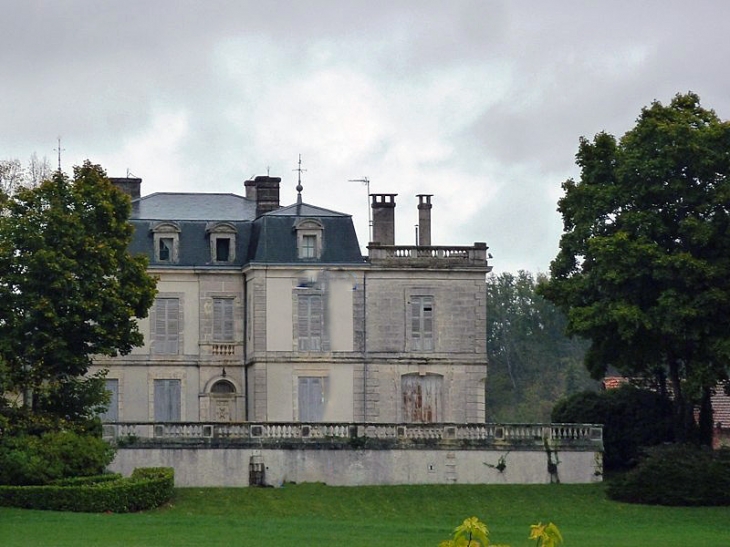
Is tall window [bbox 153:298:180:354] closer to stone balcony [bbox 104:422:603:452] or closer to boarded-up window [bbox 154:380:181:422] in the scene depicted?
boarded-up window [bbox 154:380:181:422]

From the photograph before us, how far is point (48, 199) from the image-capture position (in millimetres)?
45562

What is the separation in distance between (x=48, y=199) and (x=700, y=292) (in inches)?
709

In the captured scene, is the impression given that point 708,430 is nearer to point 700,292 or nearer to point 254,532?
point 700,292

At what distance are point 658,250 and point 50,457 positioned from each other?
56.2ft

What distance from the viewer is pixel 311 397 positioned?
52656mm

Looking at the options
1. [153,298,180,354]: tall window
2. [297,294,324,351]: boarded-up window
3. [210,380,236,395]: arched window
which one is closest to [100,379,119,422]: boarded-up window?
[153,298,180,354]: tall window

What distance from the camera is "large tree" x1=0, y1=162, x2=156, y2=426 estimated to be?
4394 centimetres

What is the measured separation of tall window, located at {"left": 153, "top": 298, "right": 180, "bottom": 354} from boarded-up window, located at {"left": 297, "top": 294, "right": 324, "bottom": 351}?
4.05 metres

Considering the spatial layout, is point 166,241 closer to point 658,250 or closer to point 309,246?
point 309,246

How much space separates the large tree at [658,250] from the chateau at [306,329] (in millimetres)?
5954

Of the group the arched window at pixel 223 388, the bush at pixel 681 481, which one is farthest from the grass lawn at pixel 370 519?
the arched window at pixel 223 388

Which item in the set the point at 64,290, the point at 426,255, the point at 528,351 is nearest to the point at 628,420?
the point at 426,255

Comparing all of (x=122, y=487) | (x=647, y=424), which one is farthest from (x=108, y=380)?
(x=647, y=424)

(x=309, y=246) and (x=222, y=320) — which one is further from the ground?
(x=309, y=246)
